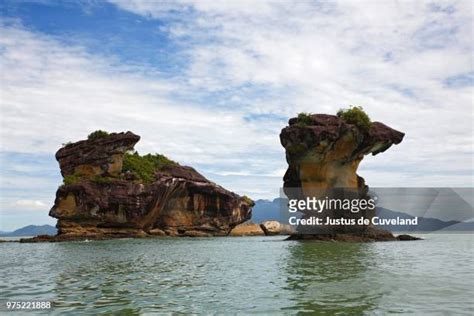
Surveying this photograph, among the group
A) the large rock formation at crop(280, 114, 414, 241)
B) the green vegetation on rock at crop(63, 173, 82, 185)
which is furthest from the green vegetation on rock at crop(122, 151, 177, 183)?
the large rock formation at crop(280, 114, 414, 241)

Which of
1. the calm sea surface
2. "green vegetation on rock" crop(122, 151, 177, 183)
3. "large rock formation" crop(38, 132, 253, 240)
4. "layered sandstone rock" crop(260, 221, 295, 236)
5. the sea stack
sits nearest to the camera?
the calm sea surface

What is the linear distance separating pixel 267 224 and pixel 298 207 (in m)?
45.0

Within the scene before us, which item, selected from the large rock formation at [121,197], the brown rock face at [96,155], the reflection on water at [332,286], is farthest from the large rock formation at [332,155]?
the brown rock face at [96,155]

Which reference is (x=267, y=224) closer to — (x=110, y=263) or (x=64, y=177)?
(x=64, y=177)

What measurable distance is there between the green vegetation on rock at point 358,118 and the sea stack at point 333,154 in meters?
0.12

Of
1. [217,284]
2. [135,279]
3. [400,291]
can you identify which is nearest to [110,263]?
[135,279]

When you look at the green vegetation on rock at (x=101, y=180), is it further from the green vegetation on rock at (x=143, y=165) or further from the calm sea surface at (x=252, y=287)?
the calm sea surface at (x=252, y=287)

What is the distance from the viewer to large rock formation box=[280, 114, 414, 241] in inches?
2008

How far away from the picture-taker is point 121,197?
69.5 meters

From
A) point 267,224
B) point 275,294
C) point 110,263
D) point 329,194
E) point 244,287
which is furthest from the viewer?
point 267,224

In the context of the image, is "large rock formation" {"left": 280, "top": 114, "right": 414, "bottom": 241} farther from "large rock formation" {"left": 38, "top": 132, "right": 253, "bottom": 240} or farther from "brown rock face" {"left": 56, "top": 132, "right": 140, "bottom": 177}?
"brown rock face" {"left": 56, "top": 132, "right": 140, "bottom": 177}

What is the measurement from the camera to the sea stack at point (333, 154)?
A: 5097 cm

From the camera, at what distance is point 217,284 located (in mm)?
17375

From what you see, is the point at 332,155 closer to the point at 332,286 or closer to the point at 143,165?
the point at 143,165
